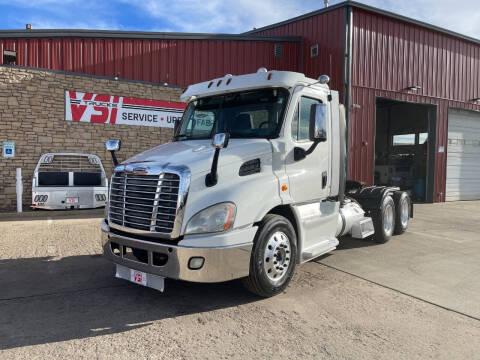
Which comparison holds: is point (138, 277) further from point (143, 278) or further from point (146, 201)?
point (146, 201)

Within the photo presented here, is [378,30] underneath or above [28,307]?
above

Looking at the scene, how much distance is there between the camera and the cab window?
15.6ft

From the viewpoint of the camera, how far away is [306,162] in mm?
4875

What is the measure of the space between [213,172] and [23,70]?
34.2ft

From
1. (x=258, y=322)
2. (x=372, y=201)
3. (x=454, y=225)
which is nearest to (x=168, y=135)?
(x=372, y=201)

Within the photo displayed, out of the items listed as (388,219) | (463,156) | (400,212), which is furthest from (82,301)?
(463,156)

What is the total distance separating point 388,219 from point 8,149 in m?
10.8

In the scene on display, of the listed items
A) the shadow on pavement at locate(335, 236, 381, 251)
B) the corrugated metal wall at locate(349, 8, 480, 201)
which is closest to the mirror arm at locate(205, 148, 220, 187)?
the shadow on pavement at locate(335, 236, 381, 251)

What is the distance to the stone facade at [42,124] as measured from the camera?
37.2 feet

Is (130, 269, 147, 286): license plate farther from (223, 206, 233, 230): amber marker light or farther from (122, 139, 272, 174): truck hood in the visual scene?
(122, 139, 272, 174): truck hood

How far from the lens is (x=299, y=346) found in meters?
3.28

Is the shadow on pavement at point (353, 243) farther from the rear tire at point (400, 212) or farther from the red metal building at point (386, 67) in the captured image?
the red metal building at point (386, 67)

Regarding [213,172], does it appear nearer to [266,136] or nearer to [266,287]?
[266,136]

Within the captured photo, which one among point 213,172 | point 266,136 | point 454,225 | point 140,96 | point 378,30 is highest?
point 378,30
